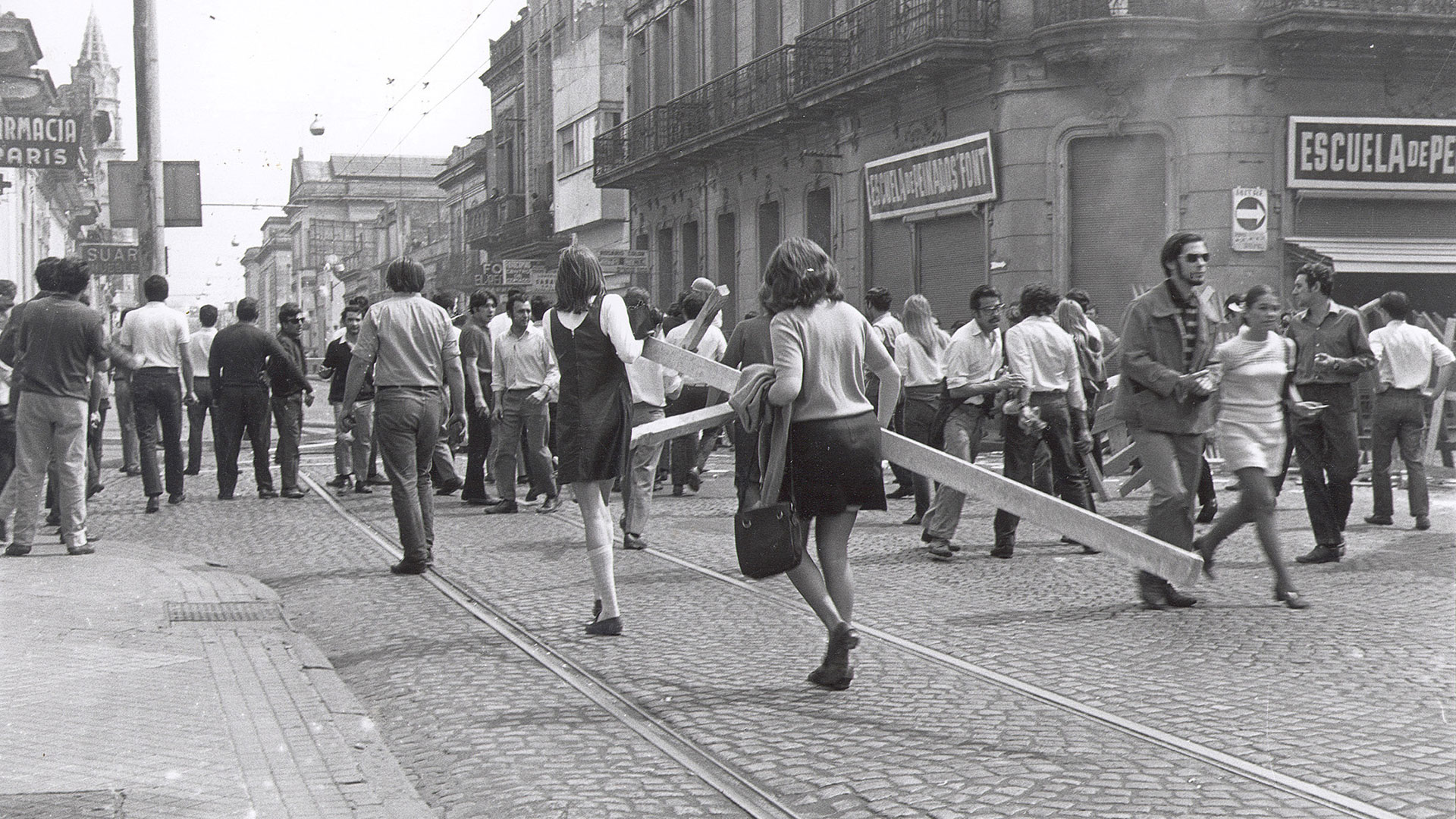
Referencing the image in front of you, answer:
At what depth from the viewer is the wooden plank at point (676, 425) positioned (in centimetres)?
573

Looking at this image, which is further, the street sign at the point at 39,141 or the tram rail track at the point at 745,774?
the street sign at the point at 39,141

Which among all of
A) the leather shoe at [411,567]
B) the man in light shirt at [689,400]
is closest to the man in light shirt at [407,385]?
the leather shoe at [411,567]

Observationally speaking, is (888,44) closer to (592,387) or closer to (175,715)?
(592,387)

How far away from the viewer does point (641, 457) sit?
10289mm

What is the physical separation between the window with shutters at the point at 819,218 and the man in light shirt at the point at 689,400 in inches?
497

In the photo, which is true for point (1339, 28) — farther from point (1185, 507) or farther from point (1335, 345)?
point (1185, 507)

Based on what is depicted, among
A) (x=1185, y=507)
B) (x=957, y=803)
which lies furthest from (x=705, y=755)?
(x=1185, y=507)

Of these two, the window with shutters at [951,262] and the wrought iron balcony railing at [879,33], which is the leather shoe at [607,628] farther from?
the window with shutters at [951,262]

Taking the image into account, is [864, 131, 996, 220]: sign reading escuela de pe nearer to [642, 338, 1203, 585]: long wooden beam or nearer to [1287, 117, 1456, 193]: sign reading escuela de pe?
[1287, 117, 1456, 193]: sign reading escuela de pe

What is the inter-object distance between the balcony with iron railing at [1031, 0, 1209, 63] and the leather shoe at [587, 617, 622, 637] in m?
14.6

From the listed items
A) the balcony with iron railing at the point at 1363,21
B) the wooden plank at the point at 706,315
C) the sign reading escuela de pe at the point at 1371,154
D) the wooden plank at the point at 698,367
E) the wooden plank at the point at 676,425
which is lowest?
the wooden plank at the point at 676,425

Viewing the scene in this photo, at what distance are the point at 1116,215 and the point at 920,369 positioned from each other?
9313 mm

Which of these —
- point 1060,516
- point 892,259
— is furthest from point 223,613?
point 892,259

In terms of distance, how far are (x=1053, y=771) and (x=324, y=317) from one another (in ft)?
352
